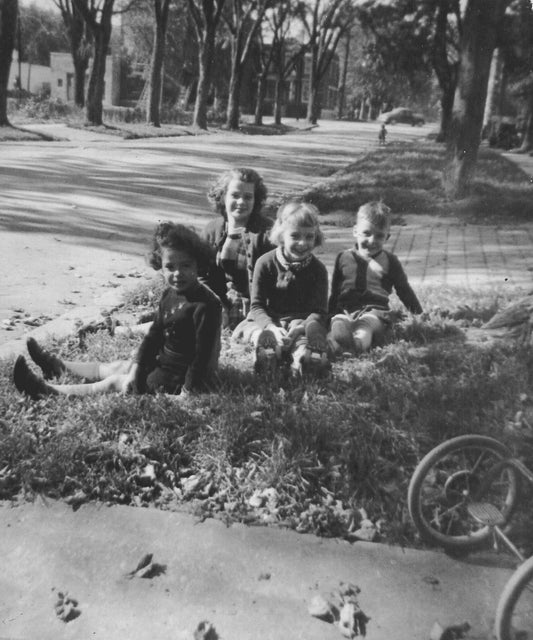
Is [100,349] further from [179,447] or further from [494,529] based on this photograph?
[494,529]

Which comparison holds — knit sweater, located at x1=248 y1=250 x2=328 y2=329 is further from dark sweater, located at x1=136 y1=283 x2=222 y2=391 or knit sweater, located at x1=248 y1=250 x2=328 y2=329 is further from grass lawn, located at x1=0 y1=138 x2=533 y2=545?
dark sweater, located at x1=136 y1=283 x2=222 y2=391

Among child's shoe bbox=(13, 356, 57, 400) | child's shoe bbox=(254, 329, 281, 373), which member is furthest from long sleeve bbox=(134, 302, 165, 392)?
child's shoe bbox=(254, 329, 281, 373)

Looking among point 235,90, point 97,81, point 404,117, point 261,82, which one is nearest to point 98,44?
point 97,81

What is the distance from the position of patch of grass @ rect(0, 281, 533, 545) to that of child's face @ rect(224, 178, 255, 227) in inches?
51.9

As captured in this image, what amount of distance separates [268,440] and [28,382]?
1.32 metres

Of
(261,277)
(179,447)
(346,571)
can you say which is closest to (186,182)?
(261,277)

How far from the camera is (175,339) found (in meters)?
4.00

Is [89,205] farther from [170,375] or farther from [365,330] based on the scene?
[170,375]

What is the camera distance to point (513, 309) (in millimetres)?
5230

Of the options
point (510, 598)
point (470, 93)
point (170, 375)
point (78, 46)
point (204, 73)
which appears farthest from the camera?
point (78, 46)

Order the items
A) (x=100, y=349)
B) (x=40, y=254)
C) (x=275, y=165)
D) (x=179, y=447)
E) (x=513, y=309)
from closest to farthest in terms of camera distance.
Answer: (x=179, y=447), (x=100, y=349), (x=513, y=309), (x=40, y=254), (x=275, y=165)

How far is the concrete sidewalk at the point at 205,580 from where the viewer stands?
7.87ft

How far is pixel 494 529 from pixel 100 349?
2.85m

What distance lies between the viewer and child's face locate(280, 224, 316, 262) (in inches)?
180
